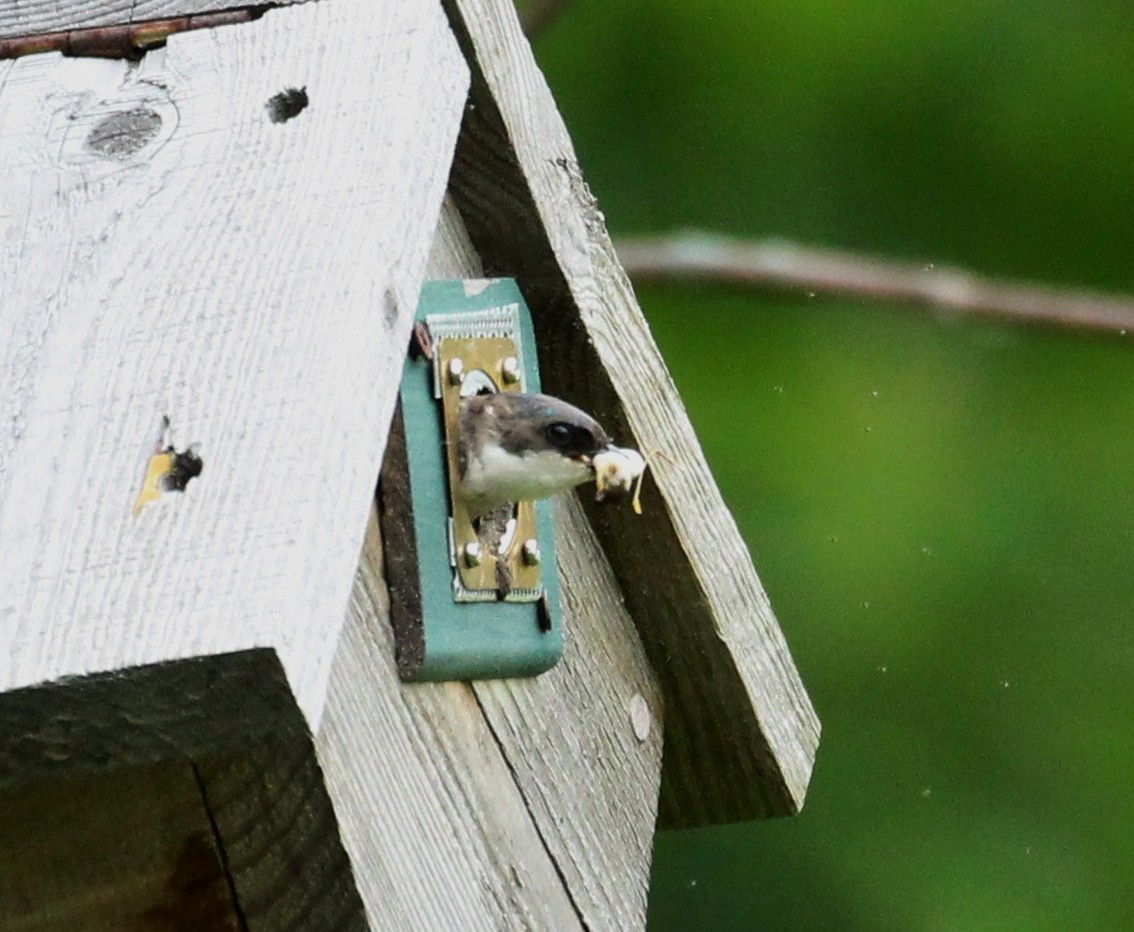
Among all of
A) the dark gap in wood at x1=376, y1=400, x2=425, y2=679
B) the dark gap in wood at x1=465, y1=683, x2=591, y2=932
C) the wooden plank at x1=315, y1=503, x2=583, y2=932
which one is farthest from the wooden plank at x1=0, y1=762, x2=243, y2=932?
the dark gap in wood at x1=465, y1=683, x2=591, y2=932

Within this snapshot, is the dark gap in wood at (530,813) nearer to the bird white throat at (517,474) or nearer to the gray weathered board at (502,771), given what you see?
the gray weathered board at (502,771)

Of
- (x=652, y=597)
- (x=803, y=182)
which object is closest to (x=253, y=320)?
(x=652, y=597)

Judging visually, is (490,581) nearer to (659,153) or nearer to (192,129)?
(192,129)

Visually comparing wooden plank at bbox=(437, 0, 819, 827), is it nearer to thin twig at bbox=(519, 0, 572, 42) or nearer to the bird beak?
the bird beak

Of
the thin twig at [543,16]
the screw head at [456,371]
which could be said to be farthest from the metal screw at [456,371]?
the thin twig at [543,16]

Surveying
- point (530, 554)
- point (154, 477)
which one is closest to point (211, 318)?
point (154, 477)
